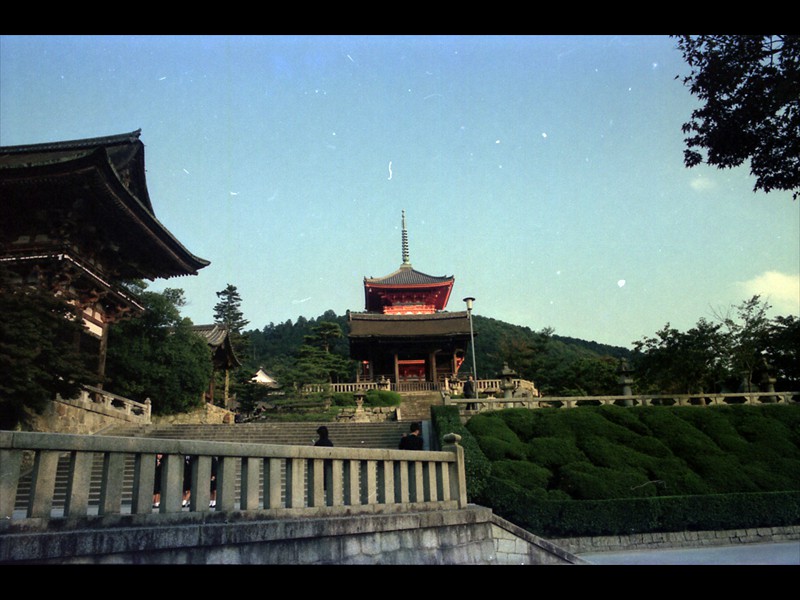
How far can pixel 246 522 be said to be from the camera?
5.48 meters

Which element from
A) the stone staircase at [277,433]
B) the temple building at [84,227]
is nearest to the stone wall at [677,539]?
the stone staircase at [277,433]

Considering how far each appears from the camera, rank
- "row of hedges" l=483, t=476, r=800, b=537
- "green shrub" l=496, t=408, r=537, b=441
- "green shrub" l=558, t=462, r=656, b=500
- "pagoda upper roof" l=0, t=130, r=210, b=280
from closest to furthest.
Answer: "row of hedges" l=483, t=476, r=800, b=537
"green shrub" l=558, t=462, r=656, b=500
"green shrub" l=496, t=408, r=537, b=441
"pagoda upper roof" l=0, t=130, r=210, b=280

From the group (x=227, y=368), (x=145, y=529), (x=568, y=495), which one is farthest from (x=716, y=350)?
(x=227, y=368)

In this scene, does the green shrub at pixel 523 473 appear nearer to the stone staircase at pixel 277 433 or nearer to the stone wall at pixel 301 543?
the stone staircase at pixel 277 433

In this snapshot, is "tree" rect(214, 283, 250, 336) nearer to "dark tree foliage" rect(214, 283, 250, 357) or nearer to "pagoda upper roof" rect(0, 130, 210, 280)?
"dark tree foliage" rect(214, 283, 250, 357)

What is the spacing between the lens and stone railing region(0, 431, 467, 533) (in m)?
4.46

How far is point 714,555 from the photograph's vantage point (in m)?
11.5

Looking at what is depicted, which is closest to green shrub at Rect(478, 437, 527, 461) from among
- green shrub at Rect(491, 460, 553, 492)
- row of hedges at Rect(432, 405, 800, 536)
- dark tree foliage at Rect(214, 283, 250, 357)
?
row of hedges at Rect(432, 405, 800, 536)

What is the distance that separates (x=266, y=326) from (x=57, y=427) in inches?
2997

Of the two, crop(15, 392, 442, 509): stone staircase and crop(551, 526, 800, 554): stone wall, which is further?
crop(15, 392, 442, 509): stone staircase

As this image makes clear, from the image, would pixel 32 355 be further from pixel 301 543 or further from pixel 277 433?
pixel 301 543

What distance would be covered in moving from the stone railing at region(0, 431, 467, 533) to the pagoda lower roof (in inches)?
1055

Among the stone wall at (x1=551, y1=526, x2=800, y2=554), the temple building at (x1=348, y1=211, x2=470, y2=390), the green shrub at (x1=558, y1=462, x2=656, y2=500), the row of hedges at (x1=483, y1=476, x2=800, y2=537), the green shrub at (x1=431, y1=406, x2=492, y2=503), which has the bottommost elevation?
the stone wall at (x1=551, y1=526, x2=800, y2=554)
